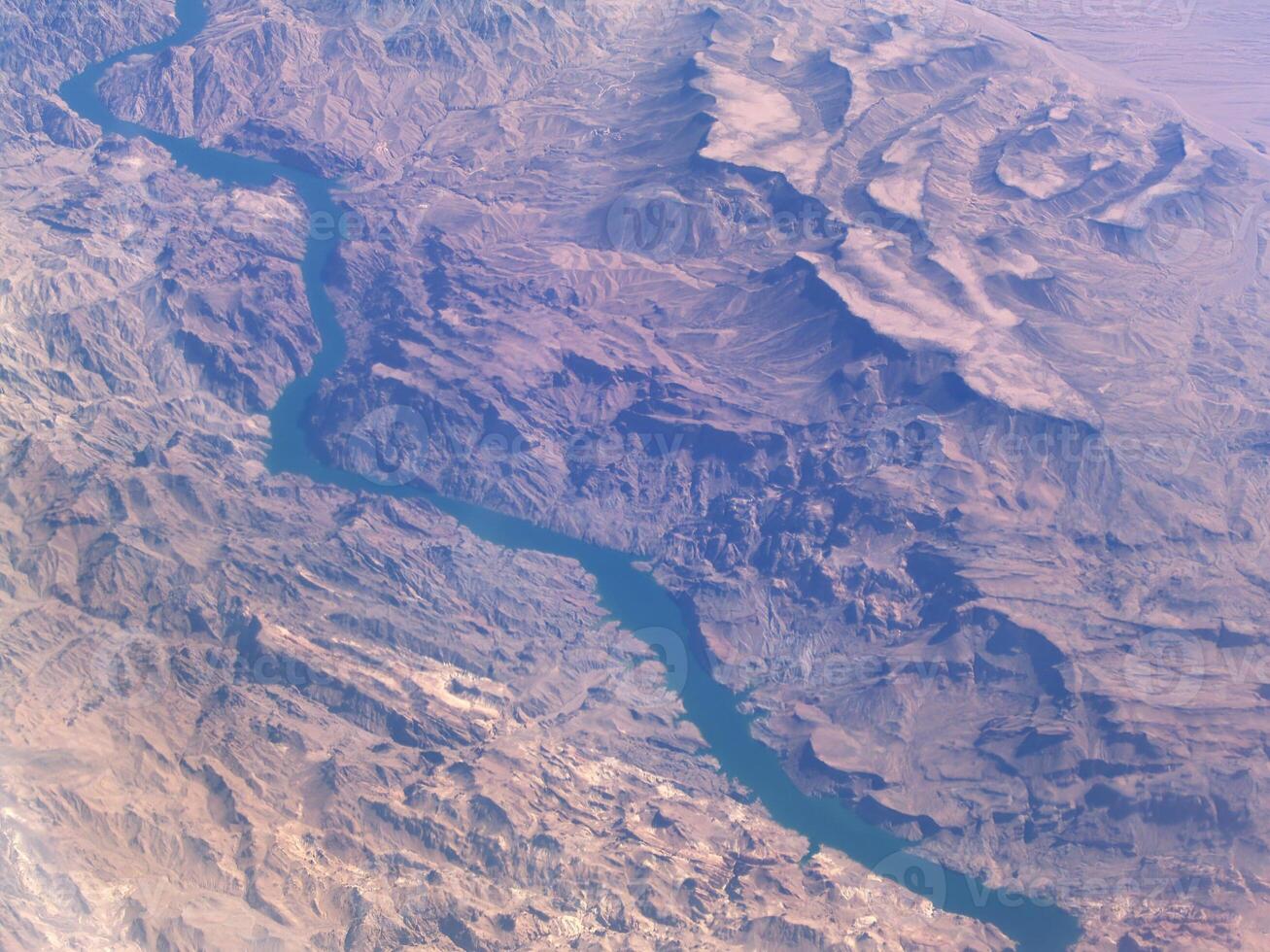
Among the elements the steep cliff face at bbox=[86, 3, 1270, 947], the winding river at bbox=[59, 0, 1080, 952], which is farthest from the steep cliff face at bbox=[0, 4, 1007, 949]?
the steep cliff face at bbox=[86, 3, 1270, 947]

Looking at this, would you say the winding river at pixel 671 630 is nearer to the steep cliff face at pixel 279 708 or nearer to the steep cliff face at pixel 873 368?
the steep cliff face at pixel 279 708

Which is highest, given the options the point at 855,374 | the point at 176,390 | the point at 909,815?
the point at 855,374

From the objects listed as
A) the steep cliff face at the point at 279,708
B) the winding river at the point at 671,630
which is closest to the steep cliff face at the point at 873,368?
the winding river at the point at 671,630

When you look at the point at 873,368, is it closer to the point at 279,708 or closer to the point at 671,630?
the point at 671,630

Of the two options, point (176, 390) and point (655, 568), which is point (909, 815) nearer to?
point (655, 568)

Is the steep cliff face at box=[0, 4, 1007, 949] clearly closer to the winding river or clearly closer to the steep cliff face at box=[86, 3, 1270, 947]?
the winding river

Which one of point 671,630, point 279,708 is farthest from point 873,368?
point 279,708

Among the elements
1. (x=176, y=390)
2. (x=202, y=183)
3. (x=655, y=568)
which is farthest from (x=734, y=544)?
(x=202, y=183)
